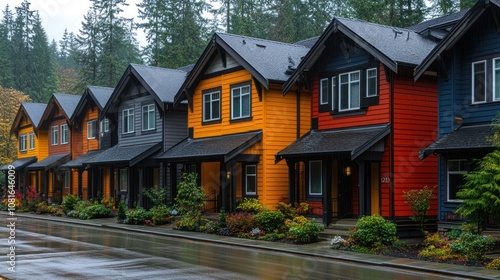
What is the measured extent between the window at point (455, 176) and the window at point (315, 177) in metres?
6.54

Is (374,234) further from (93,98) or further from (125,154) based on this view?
(93,98)

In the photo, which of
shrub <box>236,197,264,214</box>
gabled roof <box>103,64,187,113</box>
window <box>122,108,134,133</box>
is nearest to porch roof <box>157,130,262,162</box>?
shrub <box>236,197,264,214</box>

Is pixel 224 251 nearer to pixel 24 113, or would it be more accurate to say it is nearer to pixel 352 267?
pixel 352 267

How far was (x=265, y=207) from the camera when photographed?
2769 cm

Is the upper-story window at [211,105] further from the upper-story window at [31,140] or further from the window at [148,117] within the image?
the upper-story window at [31,140]

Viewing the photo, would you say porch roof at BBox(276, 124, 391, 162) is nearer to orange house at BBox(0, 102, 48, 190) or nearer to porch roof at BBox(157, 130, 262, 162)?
porch roof at BBox(157, 130, 262, 162)

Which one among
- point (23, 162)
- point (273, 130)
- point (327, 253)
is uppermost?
point (273, 130)

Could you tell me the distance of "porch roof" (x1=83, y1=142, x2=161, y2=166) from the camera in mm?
36384

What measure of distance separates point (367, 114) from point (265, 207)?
20.1 ft

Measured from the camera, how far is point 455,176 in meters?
22.1

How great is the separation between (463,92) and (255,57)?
439 inches

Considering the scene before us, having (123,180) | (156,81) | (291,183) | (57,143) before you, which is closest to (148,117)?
(156,81)

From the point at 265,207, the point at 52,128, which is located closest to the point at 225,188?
the point at 265,207

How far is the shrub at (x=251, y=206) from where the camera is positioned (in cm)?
2838
